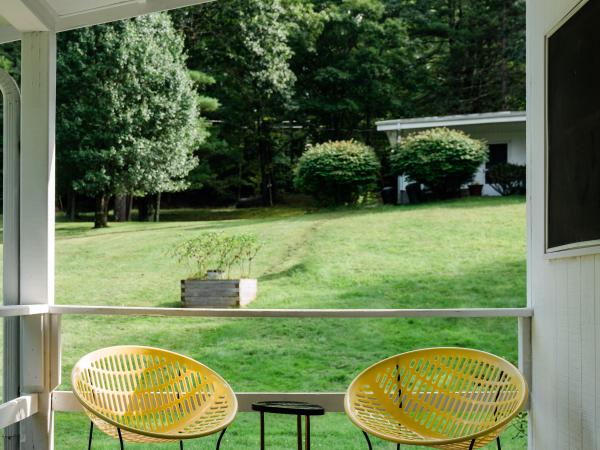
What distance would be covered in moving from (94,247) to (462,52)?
7290 millimetres

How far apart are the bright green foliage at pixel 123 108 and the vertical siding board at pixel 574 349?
1028 centimetres

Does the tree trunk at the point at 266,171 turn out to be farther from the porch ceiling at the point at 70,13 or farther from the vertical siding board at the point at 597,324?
the vertical siding board at the point at 597,324

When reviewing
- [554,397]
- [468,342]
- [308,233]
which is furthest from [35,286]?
[308,233]

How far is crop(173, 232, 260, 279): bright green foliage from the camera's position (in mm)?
11008

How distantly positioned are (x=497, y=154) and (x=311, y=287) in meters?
4.53

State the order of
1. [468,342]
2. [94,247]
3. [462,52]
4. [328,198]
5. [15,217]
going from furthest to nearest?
[462,52]
[328,198]
[94,247]
[468,342]
[15,217]

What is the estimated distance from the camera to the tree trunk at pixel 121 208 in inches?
511

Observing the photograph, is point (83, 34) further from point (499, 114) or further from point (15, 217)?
point (15, 217)

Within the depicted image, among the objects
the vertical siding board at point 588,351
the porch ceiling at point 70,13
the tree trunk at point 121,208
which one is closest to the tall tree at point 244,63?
the tree trunk at point 121,208

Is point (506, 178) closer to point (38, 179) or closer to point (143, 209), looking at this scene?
point (143, 209)

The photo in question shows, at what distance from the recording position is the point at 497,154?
13.1 metres

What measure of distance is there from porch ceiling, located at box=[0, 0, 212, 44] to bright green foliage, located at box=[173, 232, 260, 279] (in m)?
7.21

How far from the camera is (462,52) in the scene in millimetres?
14258

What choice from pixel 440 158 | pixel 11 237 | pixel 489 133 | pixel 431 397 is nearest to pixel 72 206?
pixel 440 158
